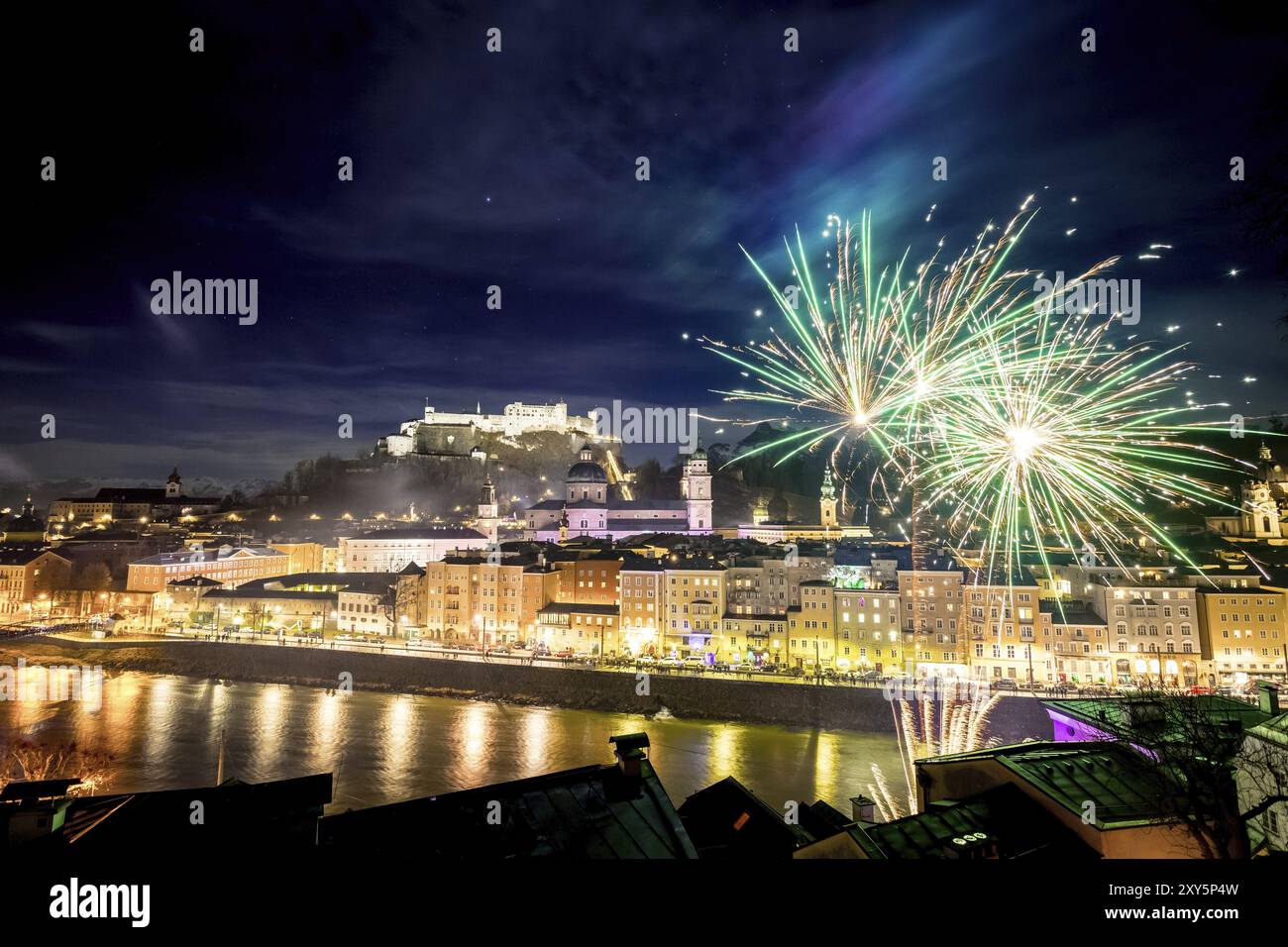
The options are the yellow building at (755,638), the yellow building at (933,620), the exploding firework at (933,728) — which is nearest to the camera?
the exploding firework at (933,728)

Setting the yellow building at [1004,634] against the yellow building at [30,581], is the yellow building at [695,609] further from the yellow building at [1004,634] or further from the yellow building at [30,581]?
the yellow building at [30,581]

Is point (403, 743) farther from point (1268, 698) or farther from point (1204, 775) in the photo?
point (1268, 698)

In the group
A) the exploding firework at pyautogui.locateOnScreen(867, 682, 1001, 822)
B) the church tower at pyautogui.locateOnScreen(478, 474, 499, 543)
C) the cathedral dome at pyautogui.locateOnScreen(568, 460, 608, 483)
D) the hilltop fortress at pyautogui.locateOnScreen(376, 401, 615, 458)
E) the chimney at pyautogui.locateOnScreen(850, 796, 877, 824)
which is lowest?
the exploding firework at pyautogui.locateOnScreen(867, 682, 1001, 822)

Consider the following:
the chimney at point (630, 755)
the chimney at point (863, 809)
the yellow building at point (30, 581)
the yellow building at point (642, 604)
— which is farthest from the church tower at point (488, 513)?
the chimney at point (630, 755)

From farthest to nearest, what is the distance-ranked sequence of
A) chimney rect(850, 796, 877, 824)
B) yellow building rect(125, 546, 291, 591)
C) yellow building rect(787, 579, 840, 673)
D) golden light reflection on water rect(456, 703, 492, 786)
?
1. yellow building rect(125, 546, 291, 591)
2. yellow building rect(787, 579, 840, 673)
3. golden light reflection on water rect(456, 703, 492, 786)
4. chimney rect(850, 796, 877, 824)

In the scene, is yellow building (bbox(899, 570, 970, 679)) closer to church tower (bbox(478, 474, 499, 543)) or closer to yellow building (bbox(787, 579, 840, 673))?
yellow building (bbox(787, 579, 840, 673))

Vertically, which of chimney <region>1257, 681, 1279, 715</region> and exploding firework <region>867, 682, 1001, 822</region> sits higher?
chimney <region>1257, 681, 1279, 715</region>

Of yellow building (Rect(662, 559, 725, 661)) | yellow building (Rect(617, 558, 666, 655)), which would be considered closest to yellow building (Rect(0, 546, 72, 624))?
yellow building (Rect(617, 558, 666, 655))
